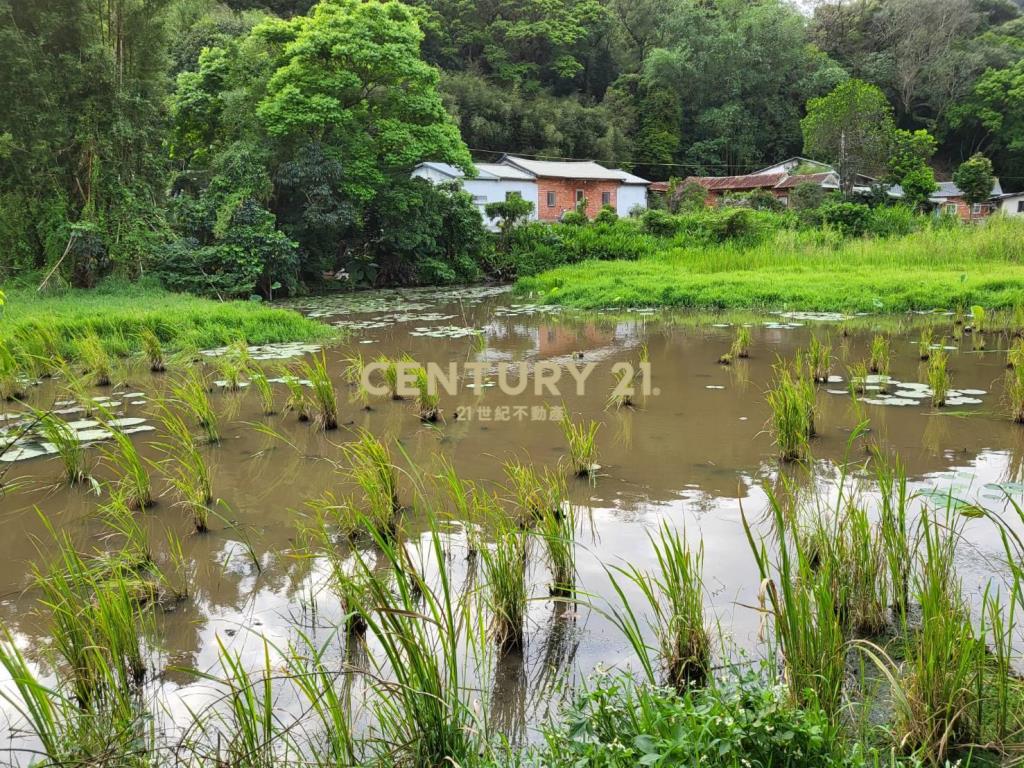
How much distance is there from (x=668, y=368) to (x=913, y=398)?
2537 mm

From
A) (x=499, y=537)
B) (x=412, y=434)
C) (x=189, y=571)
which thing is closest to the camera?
(x=499, y=537)

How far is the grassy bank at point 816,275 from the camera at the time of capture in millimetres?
12180

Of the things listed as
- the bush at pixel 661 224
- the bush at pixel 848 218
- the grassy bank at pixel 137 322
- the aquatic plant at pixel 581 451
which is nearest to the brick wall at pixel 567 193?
the bush at pixel 661 224

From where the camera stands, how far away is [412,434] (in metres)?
5.57

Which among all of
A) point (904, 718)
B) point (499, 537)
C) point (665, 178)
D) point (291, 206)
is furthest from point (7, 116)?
point (665, 178)

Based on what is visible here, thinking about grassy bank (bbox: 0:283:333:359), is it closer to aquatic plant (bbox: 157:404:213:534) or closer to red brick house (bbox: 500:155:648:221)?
aquatic plant (bbox: 157:404:213:534)

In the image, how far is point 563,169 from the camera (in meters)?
32.6

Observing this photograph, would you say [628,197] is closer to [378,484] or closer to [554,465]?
[554,465]

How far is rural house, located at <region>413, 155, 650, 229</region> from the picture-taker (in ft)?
97.2

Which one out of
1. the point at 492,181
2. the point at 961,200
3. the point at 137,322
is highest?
the point at 492,181

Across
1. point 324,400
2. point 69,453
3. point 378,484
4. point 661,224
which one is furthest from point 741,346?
point 661,224

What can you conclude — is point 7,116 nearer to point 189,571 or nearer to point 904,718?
point 189,571

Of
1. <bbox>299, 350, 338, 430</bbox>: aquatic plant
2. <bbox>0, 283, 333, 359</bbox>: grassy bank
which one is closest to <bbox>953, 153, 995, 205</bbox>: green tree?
<bbox>0, 283, 333, 359</bbox>: grassy bank

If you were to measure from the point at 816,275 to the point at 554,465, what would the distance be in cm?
1110
